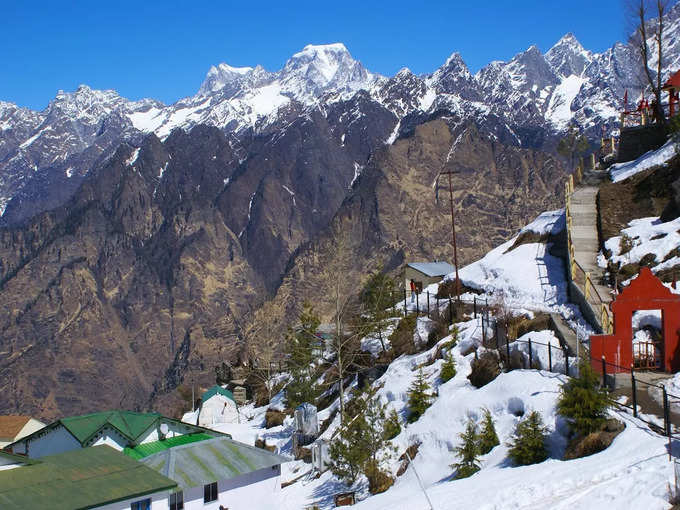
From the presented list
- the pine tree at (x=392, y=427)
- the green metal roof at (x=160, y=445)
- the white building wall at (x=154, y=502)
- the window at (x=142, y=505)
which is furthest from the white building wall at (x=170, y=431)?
the pine tree at (x=392, y=427)

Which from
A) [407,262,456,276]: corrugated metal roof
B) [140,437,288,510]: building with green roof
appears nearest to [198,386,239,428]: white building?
[407,262,456,276]: corrugated metal roof

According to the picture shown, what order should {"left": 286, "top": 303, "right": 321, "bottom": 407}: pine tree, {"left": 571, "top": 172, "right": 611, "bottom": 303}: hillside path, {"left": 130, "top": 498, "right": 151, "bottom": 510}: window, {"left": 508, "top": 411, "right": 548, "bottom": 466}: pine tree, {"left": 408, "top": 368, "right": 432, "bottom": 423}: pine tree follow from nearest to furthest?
1. {"left": 508, "top": 411, "right": 548, "bottom": 466}: pine tree
2. {"left": 130, "top": 498, "right": 151, "bottom": 510}: window
3. {"left": 408, "top": 368, "right": 432, "bottom": 423}: pine tree
4. {"left": 571, "top": 172, "right": 611, "bottom": 303}: hillside path
5. {"left": 286, "top": 303, "right": 321, "bottom": 407}: pine tree

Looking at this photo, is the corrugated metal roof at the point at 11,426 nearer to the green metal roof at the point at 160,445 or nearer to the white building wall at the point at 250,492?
the green metal roof at the point at 160,445

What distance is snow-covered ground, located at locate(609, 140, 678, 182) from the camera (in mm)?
33906

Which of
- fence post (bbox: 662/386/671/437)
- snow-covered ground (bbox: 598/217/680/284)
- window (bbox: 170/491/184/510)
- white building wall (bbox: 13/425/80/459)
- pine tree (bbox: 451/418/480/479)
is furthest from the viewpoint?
white building wall (bbox: 13/425/80/459)

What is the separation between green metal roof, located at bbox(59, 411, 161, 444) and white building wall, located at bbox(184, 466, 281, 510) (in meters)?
6.96

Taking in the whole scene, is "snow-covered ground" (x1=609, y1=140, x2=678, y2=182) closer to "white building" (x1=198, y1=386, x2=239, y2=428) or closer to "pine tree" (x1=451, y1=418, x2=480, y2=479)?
"pine tree" (x1=451, y1=418, x2=480, y2=479)

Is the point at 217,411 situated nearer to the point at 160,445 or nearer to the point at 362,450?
the point at 160,445

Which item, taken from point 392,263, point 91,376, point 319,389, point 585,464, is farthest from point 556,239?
point 91,376

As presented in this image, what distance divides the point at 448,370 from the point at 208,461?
324 inches

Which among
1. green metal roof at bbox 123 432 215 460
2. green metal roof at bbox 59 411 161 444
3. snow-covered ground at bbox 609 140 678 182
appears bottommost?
green metal roof at bbox 123 432 215 460

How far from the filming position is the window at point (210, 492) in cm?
2450

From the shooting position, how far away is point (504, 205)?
17800cm

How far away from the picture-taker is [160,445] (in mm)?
30234
